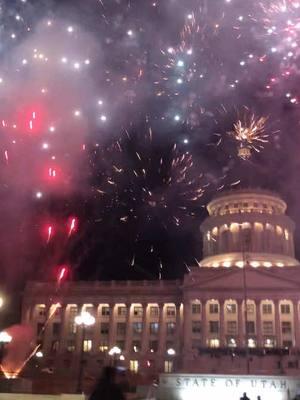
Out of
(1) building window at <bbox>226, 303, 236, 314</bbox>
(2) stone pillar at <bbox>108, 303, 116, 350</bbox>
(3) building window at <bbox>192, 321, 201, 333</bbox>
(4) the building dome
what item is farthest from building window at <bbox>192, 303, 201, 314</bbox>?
(4) the building dome

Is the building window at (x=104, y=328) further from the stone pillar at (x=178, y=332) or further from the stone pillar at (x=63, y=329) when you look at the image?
the stone pillar at (x=178, y=332)

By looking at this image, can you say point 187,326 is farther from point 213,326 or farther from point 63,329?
point 63,329

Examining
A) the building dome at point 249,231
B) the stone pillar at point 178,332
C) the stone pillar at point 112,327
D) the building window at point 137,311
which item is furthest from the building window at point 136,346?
the building dome at point 249,231

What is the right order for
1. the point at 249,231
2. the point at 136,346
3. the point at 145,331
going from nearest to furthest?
the point at 136,346, the point at 145,331, the point at 249,231

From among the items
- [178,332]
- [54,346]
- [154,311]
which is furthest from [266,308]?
[54,346]

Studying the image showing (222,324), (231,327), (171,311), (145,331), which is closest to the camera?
(222,324)

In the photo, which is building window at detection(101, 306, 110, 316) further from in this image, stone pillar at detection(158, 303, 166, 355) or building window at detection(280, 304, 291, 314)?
building window at detection(280, 304, 291, 314)

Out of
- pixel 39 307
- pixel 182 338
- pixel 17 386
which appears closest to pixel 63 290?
pixel 39 307

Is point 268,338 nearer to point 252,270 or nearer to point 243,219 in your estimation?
point 252,270
